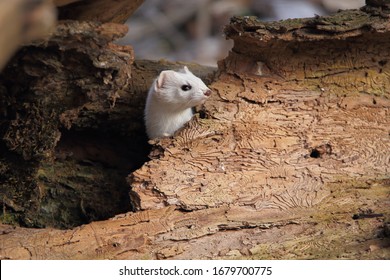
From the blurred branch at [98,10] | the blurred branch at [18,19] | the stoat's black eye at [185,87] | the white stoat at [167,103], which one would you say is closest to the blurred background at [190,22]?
the white stoat at [167,103]

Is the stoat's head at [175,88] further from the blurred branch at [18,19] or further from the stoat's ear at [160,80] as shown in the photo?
the blurred branch at [18,19]

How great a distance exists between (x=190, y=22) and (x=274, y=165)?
4.18 m

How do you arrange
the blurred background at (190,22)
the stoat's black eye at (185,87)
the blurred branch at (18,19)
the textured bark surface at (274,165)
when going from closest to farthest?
the blurred branch at (18,19), the textured bark surface at (274,165), the stoat's black eye at (185,87), the blurred background at (190,22)

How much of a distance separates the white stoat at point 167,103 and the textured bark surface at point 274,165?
29cm

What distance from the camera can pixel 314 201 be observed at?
3547mm

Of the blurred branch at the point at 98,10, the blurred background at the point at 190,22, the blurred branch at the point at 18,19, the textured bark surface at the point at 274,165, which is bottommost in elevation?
the blurred background at the point at 190,22

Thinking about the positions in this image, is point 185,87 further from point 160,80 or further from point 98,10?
point 98,10

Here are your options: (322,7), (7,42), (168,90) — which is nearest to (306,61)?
(168,90)

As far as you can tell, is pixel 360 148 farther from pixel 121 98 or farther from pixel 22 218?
pixel 22 218

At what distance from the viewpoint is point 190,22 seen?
296 inches

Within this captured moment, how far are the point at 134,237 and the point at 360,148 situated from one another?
136 cm

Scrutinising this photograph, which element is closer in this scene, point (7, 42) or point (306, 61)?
point (7, 42)

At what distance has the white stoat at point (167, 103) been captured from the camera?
3943mm

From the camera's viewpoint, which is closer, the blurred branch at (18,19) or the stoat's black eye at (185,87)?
the blurred branch at (18,19)
